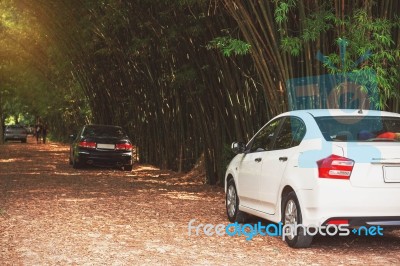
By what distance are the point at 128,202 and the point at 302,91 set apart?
141 inches

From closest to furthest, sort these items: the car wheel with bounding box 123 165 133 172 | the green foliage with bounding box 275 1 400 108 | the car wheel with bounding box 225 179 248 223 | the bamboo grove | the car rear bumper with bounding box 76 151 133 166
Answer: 1. the car wheel with bounding box 225 179 248 223
2. the green foliage with bounding box 275 1 400 108
3. the bamboo grove
4. the car rear bumper with bounding box 76 151 133 166
5. the car wheel with bounding box 123 165 133 172

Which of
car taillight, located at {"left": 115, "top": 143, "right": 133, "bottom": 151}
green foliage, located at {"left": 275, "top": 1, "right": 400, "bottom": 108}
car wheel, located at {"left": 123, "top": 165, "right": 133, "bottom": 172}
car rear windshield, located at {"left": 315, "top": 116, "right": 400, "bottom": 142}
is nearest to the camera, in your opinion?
car rear windshield, located at {"left": 315, "top": 116, "right": 400, "bottom": 142}

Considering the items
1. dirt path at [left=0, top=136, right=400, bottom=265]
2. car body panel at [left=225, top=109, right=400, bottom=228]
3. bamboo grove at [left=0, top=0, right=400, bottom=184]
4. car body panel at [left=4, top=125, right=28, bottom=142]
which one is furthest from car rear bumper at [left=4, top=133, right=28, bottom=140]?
car body panel at [left=225, top=109, right=400, bottom=228]

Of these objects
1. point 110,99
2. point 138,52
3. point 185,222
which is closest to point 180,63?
point 138,52

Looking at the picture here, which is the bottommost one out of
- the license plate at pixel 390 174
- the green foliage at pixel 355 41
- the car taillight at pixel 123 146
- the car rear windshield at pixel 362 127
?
the license plate at pixel 390 174

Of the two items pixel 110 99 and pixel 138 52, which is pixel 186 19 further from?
pixel 110 99

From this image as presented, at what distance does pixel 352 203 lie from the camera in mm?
6617

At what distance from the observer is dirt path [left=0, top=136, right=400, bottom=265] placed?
6.63m

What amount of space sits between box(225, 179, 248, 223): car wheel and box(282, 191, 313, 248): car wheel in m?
1.69

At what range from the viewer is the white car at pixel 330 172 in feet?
21.7

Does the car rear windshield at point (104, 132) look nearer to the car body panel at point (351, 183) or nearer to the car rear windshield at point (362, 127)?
the car rear windshield at point (362, 127)

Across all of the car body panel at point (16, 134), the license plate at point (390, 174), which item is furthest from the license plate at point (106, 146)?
the car body panel at point (16, 134)

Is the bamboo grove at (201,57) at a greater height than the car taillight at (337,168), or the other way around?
the bamboo grove at (201,57)

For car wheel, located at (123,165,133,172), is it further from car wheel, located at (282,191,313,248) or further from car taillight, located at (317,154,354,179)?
car taillight, located at (317,154,354,179)
